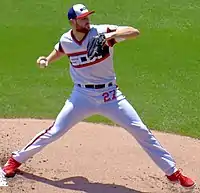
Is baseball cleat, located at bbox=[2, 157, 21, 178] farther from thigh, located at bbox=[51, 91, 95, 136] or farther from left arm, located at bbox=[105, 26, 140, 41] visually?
left arm, located at bbox=[105, 26, 140, 41]

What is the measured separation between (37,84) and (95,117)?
64.4 inches

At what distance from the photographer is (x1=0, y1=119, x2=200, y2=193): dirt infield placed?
20.8 ft

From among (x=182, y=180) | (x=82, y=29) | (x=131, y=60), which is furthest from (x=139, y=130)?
(x=131, y=60)

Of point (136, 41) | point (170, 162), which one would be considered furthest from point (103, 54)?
point (136, 41)

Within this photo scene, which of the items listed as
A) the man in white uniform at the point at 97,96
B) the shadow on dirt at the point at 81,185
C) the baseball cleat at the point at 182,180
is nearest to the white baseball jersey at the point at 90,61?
the man in white uniform at the point at 97,96

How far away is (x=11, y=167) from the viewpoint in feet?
21.2

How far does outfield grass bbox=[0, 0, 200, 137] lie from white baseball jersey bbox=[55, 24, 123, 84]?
2377 mm

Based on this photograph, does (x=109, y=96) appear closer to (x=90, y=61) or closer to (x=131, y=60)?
(x=90, y=61)

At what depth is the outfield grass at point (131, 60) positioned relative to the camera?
8.95m

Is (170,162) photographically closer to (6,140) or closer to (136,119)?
(136,119)

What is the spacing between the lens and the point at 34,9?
1409 centimetres

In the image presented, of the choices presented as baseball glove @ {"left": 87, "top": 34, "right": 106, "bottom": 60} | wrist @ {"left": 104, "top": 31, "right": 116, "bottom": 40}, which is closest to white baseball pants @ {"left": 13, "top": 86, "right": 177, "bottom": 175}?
baseball glove @ {"left": 87, "top": 34, "right": 106, "bottom": 60}

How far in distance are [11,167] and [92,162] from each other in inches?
40.0

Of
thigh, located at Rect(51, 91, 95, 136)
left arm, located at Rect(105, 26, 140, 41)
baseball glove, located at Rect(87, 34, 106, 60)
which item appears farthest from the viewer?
thigh, located at Rect(51, 91, 95, 136)
